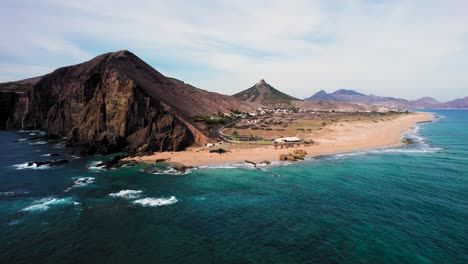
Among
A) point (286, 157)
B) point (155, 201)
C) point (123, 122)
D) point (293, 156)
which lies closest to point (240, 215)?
point (155, 201)

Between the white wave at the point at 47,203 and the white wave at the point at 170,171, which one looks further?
the white wave at the point at 170,171

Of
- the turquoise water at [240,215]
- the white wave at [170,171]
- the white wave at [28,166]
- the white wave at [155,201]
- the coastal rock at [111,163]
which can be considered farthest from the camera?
the coastal rock at [111,163]

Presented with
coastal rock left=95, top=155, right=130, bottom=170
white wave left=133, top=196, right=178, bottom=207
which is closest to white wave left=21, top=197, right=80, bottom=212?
white wave left=133, top=196, right=178, bottom=207

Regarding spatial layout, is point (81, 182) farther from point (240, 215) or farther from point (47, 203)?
point (240, 215)

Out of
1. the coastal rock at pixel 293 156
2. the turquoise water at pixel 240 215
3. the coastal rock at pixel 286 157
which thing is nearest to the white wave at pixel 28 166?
the turquoise water at pixel 240 215

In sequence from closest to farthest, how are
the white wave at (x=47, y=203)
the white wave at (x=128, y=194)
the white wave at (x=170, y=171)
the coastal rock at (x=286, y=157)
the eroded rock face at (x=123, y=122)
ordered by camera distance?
the white wave at (x=47, y=203) → the white wave at (x=128, y=194) → the white wave at (x=170, y=171) → the coastal rock at (x=286, y=157) → the eroded rock face at (x=123, y=122)

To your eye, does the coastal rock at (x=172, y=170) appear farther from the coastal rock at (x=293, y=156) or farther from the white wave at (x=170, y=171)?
the coastal rock at (x=293, y=156)
